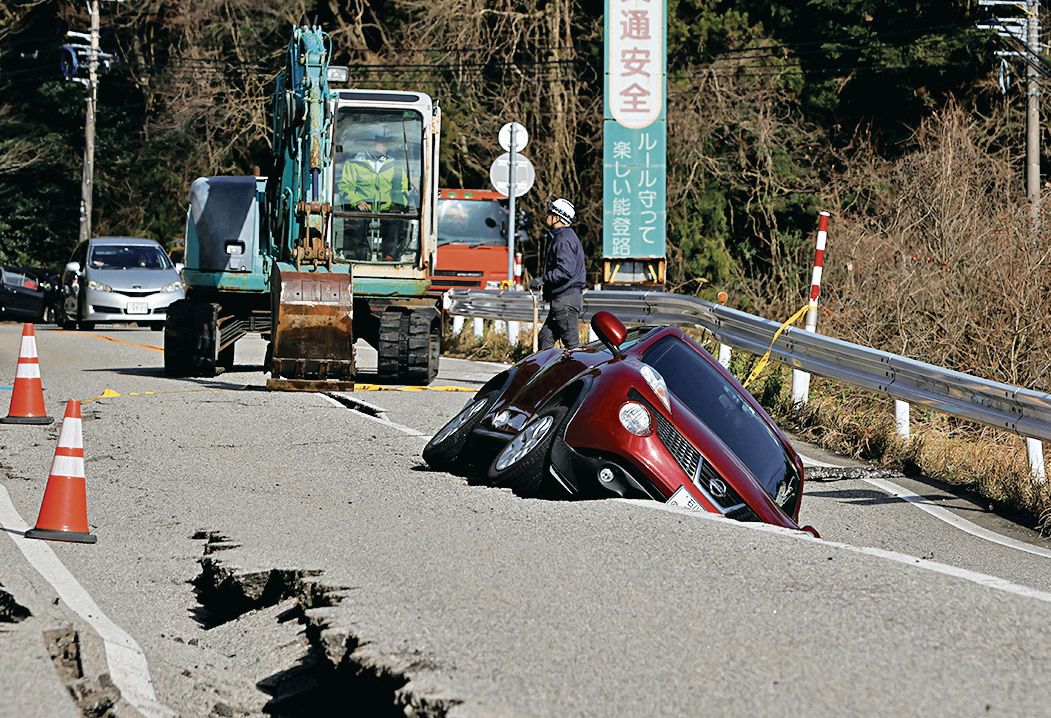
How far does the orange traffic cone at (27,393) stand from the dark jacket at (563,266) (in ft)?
16.3

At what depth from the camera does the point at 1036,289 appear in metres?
Answer: 15.9

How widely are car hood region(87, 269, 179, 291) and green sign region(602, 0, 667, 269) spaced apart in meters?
9.43

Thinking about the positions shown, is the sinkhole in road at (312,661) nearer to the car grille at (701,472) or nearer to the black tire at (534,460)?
the black tire at (534,460)

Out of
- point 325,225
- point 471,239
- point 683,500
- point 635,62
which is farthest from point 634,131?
point 683,500

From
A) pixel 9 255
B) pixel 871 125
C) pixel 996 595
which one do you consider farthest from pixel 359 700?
pixel 9 255

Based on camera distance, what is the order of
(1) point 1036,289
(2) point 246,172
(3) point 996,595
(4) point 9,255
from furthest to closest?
1. (4) point 9,255
2. (2) point 246,172
3. (1) point 1036,289
4. (3) point 996,595

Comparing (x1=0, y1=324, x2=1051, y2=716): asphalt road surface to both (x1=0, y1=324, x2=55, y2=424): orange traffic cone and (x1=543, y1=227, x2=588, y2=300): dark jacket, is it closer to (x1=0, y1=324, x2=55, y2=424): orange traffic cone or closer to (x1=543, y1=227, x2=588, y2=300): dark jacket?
(x1=0, y1=324, x2=55, y2=424): orange traffic cone

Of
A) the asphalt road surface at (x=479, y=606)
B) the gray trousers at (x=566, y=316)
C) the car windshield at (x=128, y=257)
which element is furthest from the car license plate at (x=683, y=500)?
the car windshield at (x=128, y=257)

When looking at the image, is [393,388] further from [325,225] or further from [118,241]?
[118,241]

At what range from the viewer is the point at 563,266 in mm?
15312

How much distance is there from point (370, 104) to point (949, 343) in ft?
Answer: 22.1

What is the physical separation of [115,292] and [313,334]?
50.4ft

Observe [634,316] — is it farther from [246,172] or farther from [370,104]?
[246,172]

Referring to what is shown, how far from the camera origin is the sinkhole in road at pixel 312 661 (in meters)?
4.92
